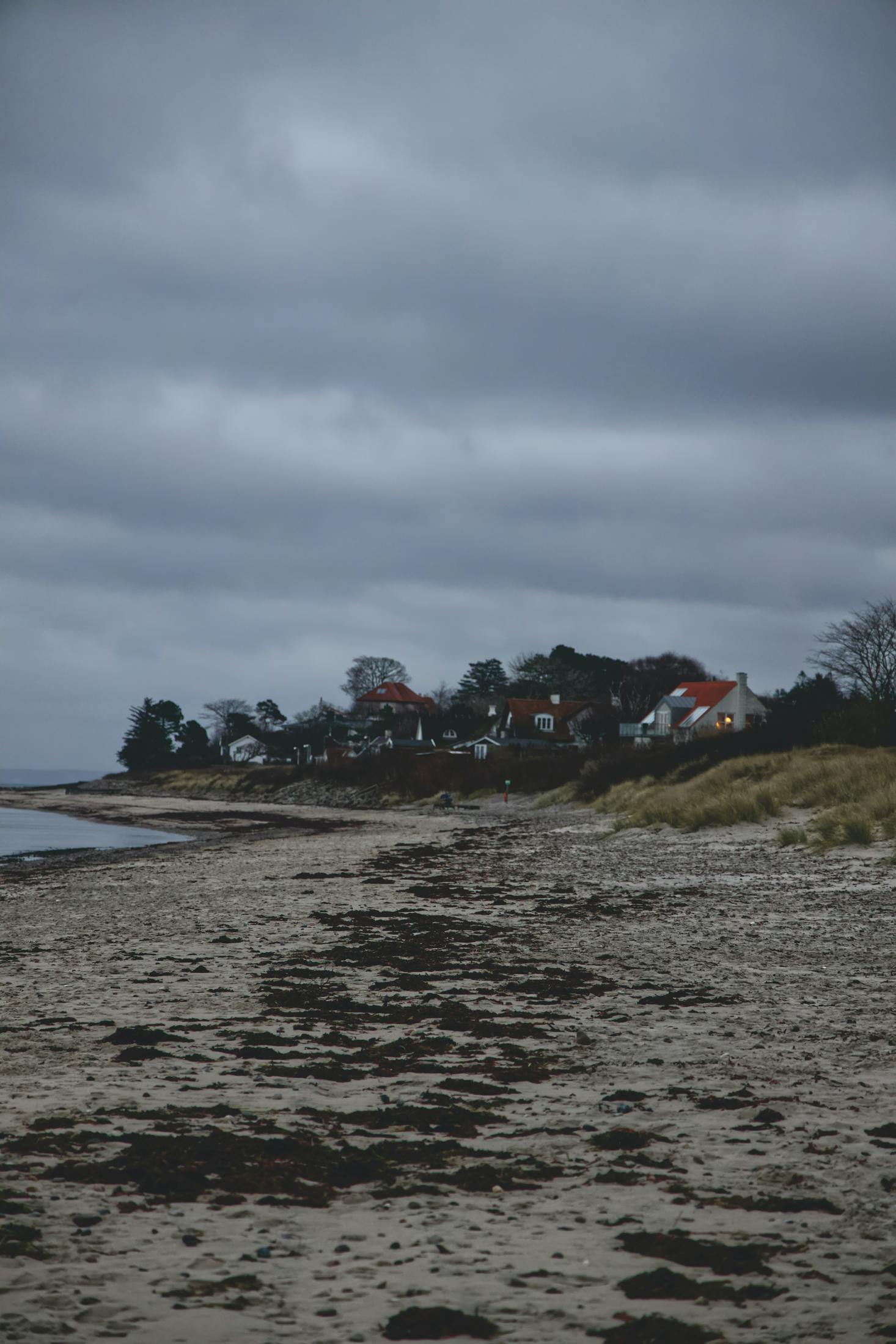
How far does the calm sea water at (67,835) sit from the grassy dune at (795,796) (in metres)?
14.9

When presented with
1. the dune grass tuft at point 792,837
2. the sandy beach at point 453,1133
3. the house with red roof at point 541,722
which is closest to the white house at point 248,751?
the house with red roof at point 541,722

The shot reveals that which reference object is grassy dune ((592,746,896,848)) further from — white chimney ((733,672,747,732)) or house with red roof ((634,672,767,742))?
white chimney ((733,672,747,732))

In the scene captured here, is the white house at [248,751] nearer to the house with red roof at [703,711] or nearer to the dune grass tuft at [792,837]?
the house with red roof at [703,711]

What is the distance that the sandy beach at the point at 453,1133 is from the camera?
3.63 m

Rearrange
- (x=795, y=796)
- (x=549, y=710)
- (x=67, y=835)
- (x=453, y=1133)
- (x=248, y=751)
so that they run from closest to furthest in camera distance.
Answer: (x=453, y=1133) < (x=795, y=796) < (x=67, y=835) < (x=549, y=710) < (x=248, y=751)

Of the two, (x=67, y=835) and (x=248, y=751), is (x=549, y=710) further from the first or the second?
(x=67, y=835)

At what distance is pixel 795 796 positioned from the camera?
80.3ft

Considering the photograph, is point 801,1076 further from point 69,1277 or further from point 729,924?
point 729,924

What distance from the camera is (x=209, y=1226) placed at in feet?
13.8

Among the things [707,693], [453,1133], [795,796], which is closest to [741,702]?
[707,693]

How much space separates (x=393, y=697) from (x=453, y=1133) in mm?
127852

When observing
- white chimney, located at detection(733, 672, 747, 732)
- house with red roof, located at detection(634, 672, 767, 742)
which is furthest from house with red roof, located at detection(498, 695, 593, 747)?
white chimney, located at detection(733, 672, 747, 732)

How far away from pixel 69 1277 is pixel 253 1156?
51.2 inches

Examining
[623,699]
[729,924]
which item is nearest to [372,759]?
[623,699]
